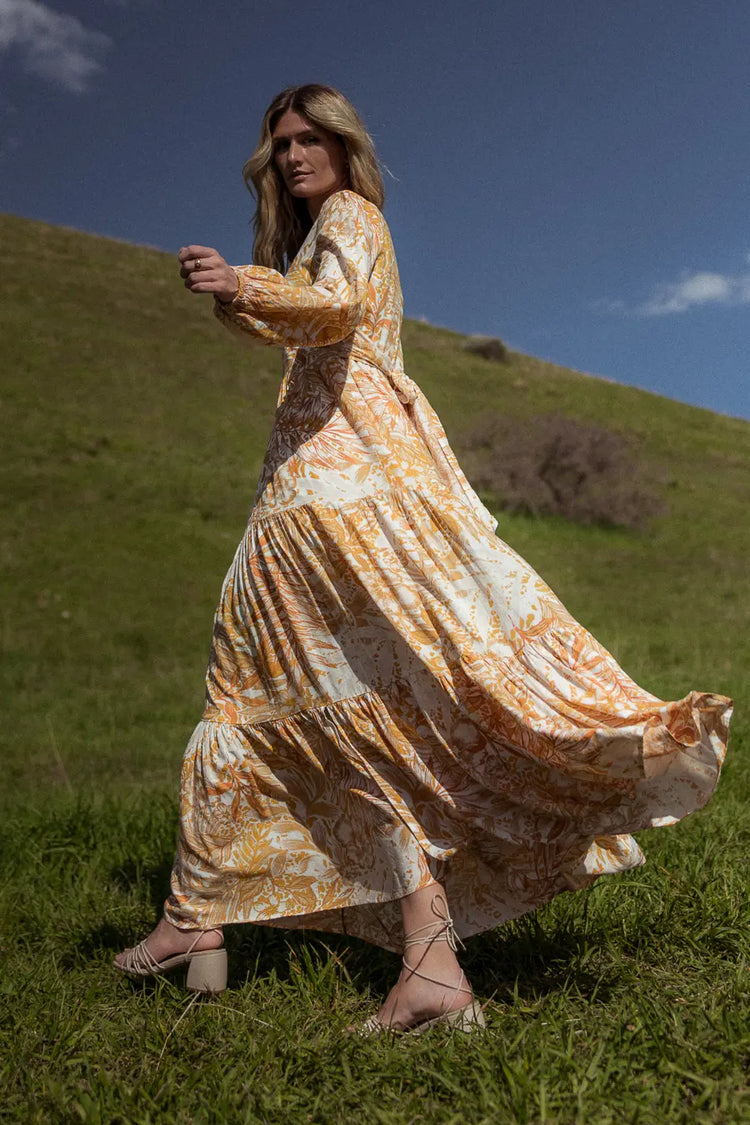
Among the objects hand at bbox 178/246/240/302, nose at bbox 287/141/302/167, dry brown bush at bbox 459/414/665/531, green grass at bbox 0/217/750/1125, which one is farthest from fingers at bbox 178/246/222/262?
dry brown bush at bbox 459/414/665/531

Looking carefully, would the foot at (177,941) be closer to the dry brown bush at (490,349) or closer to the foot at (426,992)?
the foot at (426,992)

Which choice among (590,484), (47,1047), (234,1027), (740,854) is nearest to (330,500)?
(234,1027)

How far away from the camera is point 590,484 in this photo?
19.5 metres

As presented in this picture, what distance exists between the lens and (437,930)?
7.30 feet

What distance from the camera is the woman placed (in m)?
2.19

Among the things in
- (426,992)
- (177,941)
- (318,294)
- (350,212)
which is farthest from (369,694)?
(350,212)

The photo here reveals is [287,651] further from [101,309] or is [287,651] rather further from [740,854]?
[101,309]

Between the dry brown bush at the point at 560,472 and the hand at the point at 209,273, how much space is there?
16628mm

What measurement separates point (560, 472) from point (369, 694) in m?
18.0

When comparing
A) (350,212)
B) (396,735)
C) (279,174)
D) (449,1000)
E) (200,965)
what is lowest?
(200,965)

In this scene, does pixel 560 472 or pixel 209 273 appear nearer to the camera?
pixel 209 273

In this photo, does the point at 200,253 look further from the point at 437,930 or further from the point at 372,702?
the point at 437,930

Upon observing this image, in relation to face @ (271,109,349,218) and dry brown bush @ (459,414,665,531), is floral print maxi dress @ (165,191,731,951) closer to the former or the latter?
face @ (271,109,349,218)

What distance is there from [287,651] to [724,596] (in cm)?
1273
